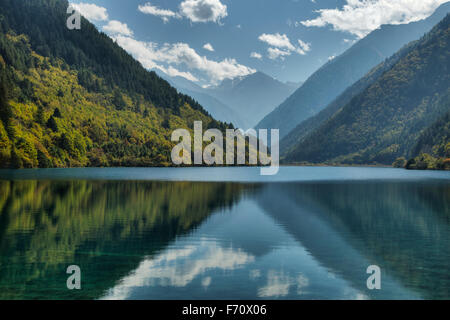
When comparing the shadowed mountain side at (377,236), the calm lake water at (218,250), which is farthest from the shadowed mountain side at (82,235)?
the shadowed mountain side at (377,236)

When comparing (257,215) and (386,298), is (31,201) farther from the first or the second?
(386,298)

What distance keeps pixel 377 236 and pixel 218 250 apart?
56.7ft

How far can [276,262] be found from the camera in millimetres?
32219

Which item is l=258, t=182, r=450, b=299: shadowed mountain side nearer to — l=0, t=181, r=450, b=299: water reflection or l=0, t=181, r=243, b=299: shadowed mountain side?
l=0, t=181, r=450, b=299: water reflection

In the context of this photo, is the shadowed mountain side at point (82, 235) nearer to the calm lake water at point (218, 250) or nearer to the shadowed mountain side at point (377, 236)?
the calm lake water at point (218, 250)

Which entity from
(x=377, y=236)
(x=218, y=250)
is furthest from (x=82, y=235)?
(x=377, y=236)

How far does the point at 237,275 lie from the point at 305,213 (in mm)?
34693

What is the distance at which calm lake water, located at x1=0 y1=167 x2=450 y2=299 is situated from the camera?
25.2 meters

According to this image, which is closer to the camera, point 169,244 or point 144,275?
point 144,275

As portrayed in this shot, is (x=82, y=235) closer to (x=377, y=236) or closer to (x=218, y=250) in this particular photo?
(x=218, y=250)

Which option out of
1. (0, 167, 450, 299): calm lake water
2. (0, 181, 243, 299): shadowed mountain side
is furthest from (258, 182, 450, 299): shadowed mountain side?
→ (0, 181, 243, 299): shadowed mountain side

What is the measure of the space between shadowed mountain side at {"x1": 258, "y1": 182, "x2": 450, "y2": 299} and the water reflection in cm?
11
